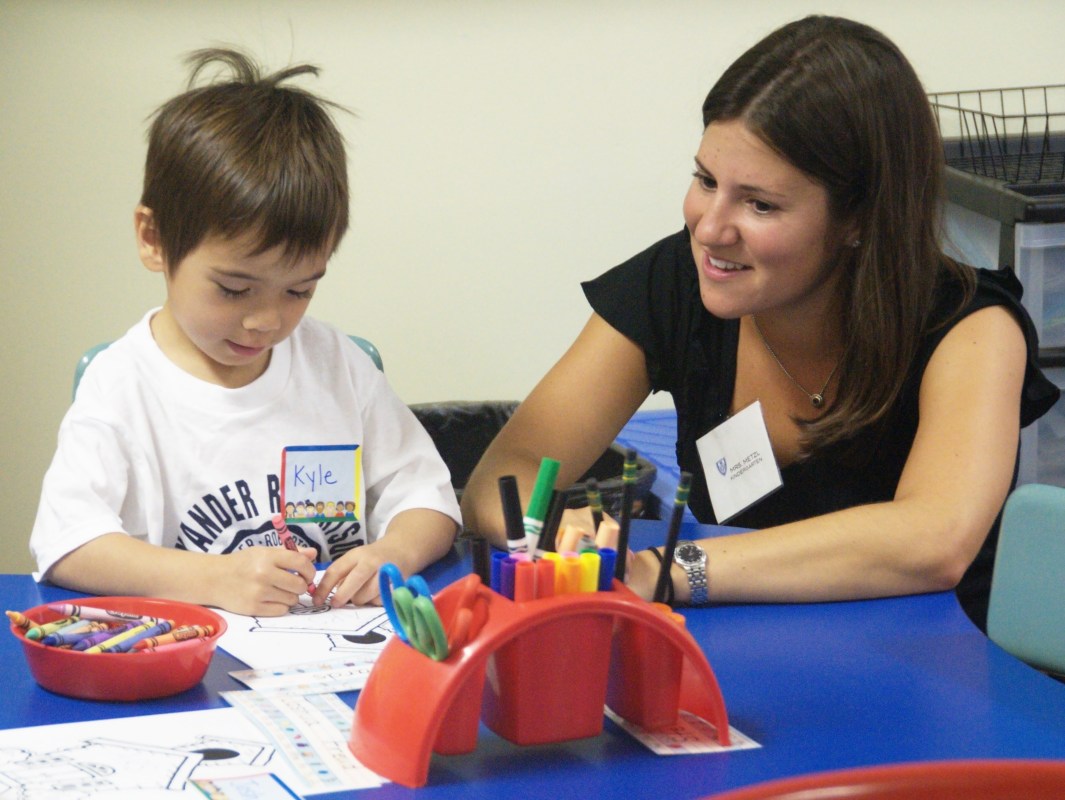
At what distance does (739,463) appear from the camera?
1.43m

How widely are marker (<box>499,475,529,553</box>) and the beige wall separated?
1903 mm

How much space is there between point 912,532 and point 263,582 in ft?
2.01

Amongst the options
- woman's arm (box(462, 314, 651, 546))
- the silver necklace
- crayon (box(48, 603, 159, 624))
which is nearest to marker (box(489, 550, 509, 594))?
crayon (box(48, 603, 159, 624))

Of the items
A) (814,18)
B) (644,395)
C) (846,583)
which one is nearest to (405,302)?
(644,395)

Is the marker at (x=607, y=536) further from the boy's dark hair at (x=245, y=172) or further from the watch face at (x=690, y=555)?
the boy's dark hair at (x=245, y=172)

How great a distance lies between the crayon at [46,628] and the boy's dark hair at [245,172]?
459 millimetres

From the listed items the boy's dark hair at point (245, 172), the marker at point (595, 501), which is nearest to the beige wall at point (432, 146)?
the boy's dark hair at point (245, 172)

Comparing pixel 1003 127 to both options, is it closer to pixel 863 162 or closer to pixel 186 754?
pixel 863 162

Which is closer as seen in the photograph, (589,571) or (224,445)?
(589,571)

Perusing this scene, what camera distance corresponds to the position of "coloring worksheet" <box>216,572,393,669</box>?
39.4 inches

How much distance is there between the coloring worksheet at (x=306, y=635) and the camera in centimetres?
100

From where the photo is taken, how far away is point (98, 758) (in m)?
0.80

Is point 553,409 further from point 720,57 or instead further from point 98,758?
point 720,57

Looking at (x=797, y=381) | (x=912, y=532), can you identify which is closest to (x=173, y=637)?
(x=912, y=532)
